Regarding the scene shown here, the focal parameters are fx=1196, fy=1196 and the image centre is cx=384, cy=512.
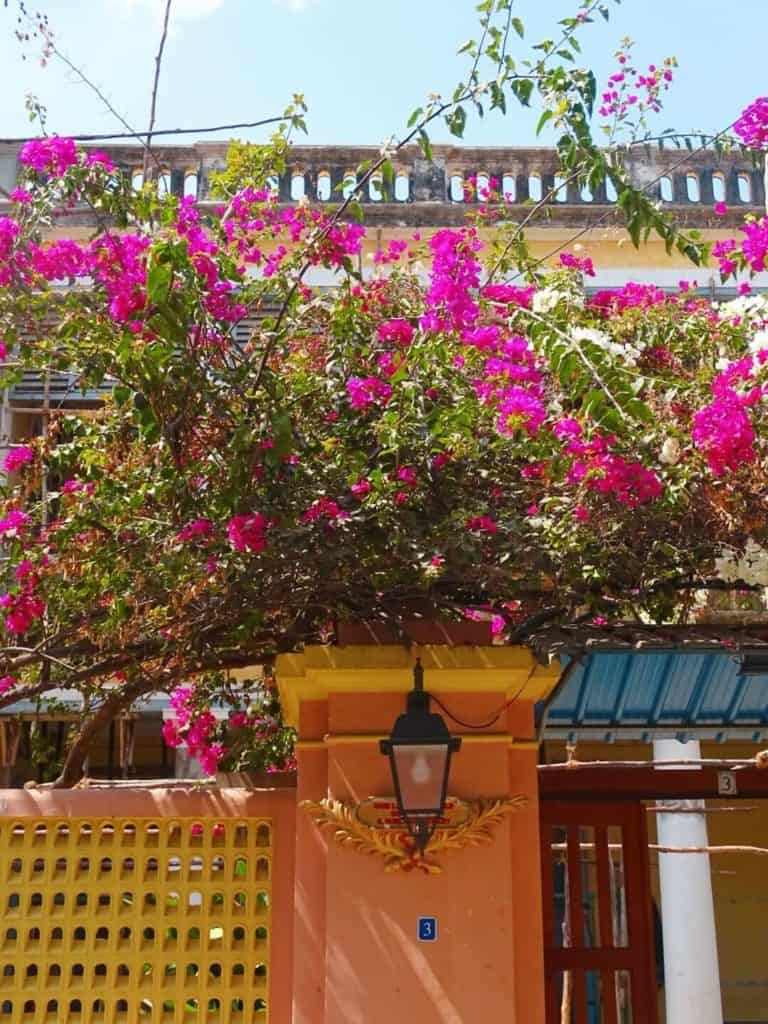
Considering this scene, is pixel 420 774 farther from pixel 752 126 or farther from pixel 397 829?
pixel 752 126

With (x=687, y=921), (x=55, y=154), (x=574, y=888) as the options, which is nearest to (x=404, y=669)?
(x=574, y=888)

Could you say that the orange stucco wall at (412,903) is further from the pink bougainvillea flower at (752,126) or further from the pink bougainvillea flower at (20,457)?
the pink bougainvillea flower at (752,126)

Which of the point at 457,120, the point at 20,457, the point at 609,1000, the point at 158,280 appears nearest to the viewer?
the point at 158,280

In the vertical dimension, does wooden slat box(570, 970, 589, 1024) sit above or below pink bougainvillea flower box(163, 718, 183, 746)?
below

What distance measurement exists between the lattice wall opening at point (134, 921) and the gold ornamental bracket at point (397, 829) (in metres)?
0.41

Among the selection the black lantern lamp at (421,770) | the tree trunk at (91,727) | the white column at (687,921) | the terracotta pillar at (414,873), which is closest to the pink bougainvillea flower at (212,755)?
the tree trunk at (91,727)

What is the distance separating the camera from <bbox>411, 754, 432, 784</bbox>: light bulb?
176 inches

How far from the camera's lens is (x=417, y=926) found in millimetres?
4508

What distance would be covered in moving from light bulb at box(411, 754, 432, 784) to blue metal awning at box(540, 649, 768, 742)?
1.13 metres

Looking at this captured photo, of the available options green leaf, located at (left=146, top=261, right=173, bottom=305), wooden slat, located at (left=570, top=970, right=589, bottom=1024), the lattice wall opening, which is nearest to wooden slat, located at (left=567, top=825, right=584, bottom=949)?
wooden slat, located at (left=570, top=970, right=589, bottom=1024)

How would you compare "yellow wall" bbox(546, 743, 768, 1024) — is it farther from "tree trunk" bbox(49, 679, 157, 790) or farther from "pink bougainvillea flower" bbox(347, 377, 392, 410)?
"pink bougainvillea flower" bbox(347, 377, 392, 410)

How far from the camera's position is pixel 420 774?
4.48 m

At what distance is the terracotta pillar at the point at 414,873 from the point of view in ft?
14.6

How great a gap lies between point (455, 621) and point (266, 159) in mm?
2006
